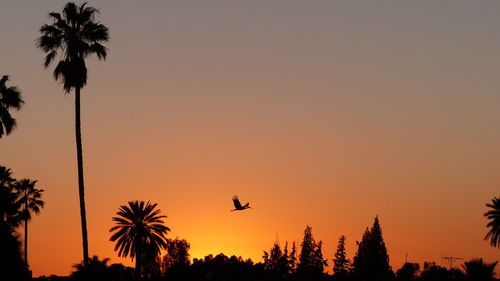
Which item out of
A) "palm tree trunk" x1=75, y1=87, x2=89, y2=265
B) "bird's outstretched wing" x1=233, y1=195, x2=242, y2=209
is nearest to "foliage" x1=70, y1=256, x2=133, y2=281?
"palm tree trunk" x1=75, y1=87, x2=89, y2=265

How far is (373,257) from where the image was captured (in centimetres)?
18562

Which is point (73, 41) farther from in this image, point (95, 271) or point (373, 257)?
point (373, 257)

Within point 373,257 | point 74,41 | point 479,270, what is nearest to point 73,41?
point 74,41

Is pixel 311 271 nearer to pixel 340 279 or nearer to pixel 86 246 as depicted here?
pixel 340 279

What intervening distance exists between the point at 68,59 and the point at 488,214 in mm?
60604

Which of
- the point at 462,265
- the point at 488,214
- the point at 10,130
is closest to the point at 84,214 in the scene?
the point at 10,130

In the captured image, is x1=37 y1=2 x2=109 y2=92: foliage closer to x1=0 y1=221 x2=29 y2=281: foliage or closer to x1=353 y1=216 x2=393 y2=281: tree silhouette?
x1=0 y1=221 x2=29 y2=281: foliage

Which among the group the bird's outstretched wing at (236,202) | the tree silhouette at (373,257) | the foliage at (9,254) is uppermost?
the tree silhouette at (373,257)

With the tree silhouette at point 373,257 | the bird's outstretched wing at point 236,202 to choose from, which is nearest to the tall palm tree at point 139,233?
the bird's outstretched wing at point 236,202

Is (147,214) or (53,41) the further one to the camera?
(147,214)

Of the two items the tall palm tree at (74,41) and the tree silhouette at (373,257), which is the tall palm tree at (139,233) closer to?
the tall palm tree at (74,41)

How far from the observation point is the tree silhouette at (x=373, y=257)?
180375 millimetres

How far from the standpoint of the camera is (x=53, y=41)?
234ft

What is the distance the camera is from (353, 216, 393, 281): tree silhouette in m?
180
